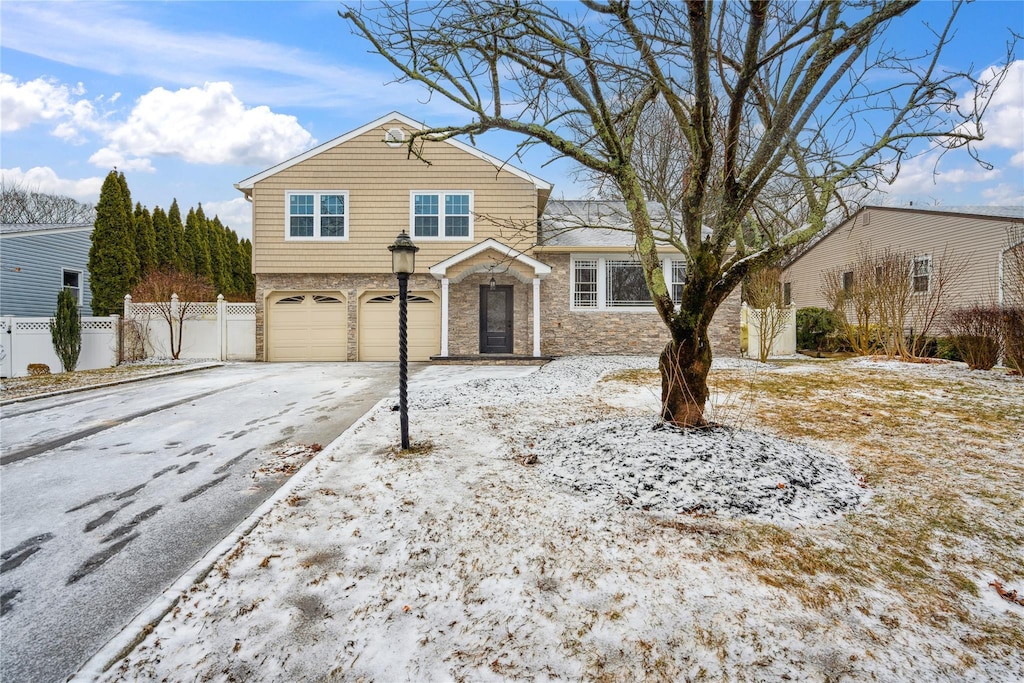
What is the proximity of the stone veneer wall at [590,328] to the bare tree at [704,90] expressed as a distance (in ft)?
28.6

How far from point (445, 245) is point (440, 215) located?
2.97ft

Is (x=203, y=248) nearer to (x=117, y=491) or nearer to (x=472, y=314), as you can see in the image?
(x=472, y=314)

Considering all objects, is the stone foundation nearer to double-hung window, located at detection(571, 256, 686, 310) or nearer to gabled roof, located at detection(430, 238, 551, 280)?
double-hung window, located at detection(571, 256, 686, 310)

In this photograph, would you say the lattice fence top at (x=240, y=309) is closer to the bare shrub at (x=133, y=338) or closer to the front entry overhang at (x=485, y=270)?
the bare shrub at (x=133, y=338)

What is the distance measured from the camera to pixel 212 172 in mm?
15430

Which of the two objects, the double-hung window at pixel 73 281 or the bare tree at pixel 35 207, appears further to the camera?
the bare tree at pixel 35 207

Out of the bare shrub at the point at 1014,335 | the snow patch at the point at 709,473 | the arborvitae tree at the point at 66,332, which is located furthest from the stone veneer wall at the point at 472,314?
the bare shrub at the point at 1014,335

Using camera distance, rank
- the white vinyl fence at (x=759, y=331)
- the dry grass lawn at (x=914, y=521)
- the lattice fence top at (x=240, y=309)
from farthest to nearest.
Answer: the lattice fence top at (x=240, y=309) → the white vinyl fence at (x=759, y=331) → the dry grass lawn at (x=914, y=521)

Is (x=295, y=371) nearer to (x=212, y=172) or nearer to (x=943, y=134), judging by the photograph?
(x=212, y=172)

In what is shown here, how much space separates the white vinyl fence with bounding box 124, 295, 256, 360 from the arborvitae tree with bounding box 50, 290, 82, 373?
4.47 ft

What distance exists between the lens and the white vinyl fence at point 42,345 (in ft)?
40.7

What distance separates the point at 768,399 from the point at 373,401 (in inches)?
246

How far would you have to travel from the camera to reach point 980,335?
1016cm

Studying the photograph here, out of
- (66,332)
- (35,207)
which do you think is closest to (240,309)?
(66,332)
